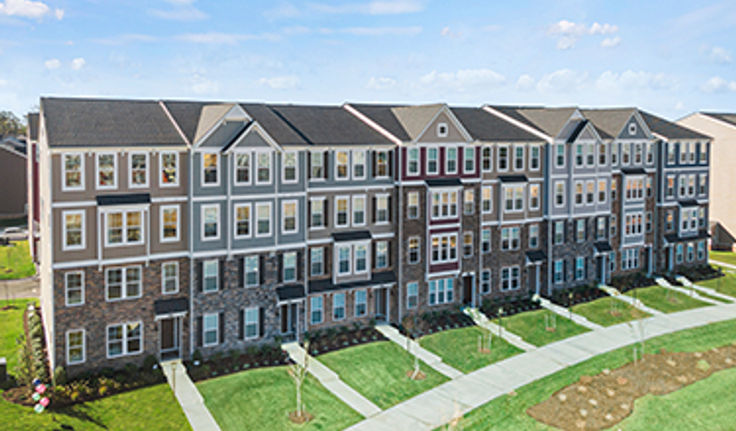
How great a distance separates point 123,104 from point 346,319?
1697cm

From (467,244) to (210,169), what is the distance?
1750 cm

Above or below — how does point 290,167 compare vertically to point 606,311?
above

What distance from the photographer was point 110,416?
24.3m

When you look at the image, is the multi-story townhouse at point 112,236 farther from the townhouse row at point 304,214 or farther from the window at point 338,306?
the window at point 338,306

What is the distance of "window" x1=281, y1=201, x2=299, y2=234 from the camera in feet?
104

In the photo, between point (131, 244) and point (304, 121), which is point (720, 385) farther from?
point (131, 244)

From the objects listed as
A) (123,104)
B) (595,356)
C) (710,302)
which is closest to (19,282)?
(123,104)

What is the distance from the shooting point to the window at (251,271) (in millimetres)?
30914

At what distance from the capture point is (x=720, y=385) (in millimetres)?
29391

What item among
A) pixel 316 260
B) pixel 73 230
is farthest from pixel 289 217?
pixel 73 230

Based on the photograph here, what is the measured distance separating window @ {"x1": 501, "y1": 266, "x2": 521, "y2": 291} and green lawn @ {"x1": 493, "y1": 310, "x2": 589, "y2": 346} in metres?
2.73

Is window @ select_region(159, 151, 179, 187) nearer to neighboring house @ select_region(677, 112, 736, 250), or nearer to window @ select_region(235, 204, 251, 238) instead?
window @ select_region(235, 204, 251, 238)

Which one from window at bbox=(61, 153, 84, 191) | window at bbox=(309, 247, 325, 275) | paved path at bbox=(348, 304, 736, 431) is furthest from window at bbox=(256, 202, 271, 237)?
paved path at bbox=(348, 304, 736, 431)

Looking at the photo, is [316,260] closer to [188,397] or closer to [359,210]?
[359,210]
